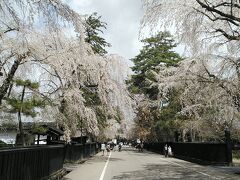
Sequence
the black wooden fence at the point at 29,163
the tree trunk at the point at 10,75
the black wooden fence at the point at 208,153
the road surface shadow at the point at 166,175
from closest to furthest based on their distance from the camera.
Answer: the black wooden fence at the point at 29,163 → the tree trunk at the point at 10,75 → the road surface shadow at the point at 166,175 → the black wooden fence at the point at 208,153

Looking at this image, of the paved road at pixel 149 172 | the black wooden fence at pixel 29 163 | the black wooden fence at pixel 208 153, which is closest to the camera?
the black wooden fence at pixel 29 163

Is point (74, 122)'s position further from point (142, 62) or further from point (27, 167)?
point (142, 62)

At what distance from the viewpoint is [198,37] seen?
1689 centimetres

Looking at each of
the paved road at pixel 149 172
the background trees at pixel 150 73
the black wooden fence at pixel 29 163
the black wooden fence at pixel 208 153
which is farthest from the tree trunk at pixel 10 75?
the background trees at pixel 150 73

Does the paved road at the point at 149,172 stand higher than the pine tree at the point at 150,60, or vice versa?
the pine tree at the point at 150,60

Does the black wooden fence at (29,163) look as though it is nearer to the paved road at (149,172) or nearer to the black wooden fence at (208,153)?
the paved road at (149,172)

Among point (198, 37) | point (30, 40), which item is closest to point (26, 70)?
point (30, 40)

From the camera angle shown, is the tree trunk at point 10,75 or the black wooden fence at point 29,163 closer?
the black wooden fence at point 29,163

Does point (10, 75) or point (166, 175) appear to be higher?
point (10, 75)

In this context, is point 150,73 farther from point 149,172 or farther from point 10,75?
point 10,75

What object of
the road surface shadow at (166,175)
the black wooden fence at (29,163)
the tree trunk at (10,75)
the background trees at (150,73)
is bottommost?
the road surface shadow at (166,175)

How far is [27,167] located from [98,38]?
28.1m

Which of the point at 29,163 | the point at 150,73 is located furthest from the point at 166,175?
the point at 150,73

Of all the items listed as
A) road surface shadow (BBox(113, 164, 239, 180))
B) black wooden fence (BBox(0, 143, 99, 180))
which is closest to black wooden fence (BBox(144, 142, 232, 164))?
road surface shadow (BBox(113, 164, 239, 180))
